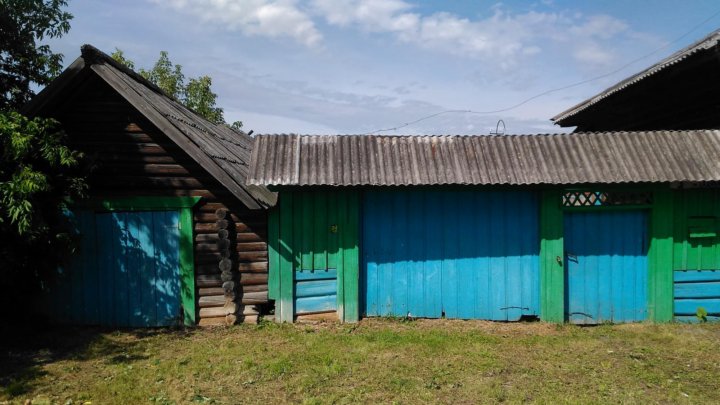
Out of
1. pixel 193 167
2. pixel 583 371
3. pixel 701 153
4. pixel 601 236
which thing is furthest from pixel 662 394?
pixel 193 167

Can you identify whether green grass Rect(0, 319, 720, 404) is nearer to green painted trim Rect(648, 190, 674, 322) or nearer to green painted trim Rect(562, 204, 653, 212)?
green painted trim Rect(648, 190, 674, 322)

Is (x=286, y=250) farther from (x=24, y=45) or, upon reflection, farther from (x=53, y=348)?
(x=24, y=45)

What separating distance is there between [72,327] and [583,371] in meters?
7.98

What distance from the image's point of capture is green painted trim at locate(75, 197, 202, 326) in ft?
24.6

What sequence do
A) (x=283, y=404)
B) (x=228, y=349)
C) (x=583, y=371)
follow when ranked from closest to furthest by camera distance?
(x=283, y=404), (x=583, y=371), (x=228, y=349)

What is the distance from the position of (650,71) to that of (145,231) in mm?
10460

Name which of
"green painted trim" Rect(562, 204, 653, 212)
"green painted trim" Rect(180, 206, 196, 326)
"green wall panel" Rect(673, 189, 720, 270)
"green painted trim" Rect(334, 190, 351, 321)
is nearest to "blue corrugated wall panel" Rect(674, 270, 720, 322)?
"green wall panel" Rect(673, 189, 720, 270)

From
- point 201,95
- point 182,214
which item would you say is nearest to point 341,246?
point 182,214

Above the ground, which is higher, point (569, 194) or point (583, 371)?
point (569, 194)

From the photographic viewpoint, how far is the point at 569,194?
24.6 feet

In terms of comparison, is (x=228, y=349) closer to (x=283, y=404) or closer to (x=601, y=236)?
(x=283, y=404)

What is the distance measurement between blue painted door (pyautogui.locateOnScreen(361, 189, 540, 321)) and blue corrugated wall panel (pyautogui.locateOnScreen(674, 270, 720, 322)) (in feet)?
7.88

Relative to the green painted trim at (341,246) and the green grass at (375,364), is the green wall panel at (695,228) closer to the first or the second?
the green grass at (375,364)

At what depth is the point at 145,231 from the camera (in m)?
7.55
